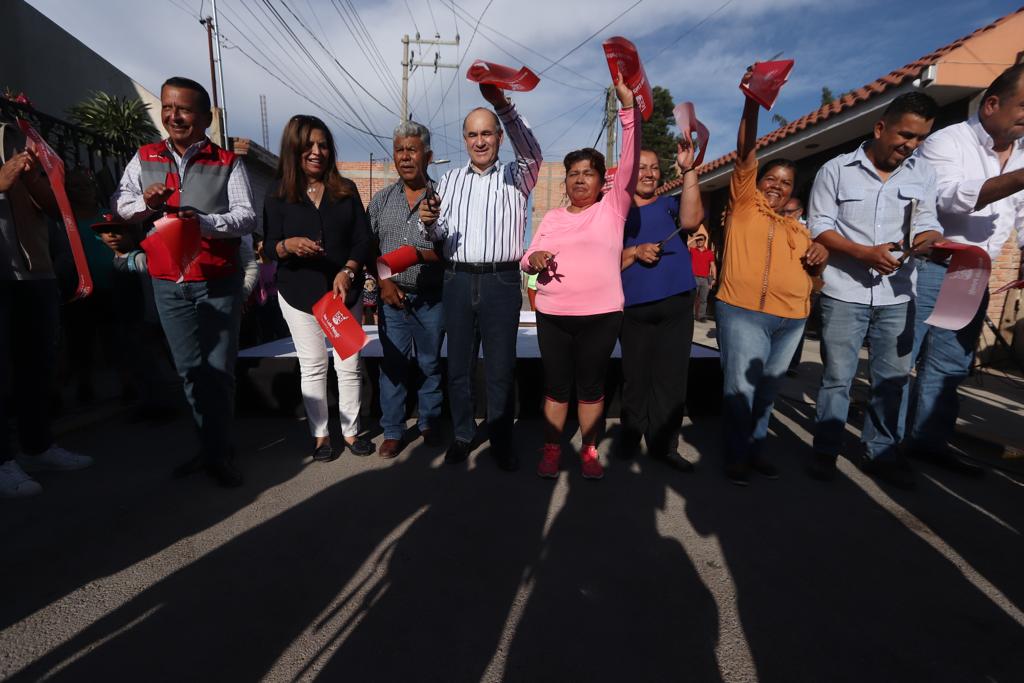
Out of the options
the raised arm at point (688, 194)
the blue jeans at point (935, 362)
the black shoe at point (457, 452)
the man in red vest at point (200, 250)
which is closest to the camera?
the man in red vest at point (200, 250)

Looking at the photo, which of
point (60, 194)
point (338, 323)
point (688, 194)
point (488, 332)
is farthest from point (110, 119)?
point (688, 194)

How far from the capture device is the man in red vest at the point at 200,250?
2.21 meters

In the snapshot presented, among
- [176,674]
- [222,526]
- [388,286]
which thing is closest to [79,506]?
[222,526]

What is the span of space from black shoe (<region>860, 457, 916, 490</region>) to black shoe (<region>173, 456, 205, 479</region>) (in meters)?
3.74

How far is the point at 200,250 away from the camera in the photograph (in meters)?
2.29

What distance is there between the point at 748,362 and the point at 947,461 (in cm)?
145

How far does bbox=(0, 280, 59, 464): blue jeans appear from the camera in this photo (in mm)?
2293

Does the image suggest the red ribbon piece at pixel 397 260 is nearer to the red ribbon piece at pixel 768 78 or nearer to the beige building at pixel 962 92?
the red ribbon piece at pixel 768 78

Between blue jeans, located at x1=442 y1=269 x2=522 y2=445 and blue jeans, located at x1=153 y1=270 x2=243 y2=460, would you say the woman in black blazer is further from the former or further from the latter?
blue jeans, located at x1=442 y1=269 x2=522 y2=445

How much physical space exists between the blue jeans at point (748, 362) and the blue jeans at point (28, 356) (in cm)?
358

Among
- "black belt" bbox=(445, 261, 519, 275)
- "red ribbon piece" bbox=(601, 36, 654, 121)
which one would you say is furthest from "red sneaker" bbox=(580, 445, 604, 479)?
"red ribbon piece" bbox=(601, 36, 654, 121)

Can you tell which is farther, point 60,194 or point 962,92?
point 962,92

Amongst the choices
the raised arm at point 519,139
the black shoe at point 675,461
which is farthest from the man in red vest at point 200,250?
the black shoe at point 675,461

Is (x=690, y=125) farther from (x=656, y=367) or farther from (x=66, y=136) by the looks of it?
(x=66, y=136)
